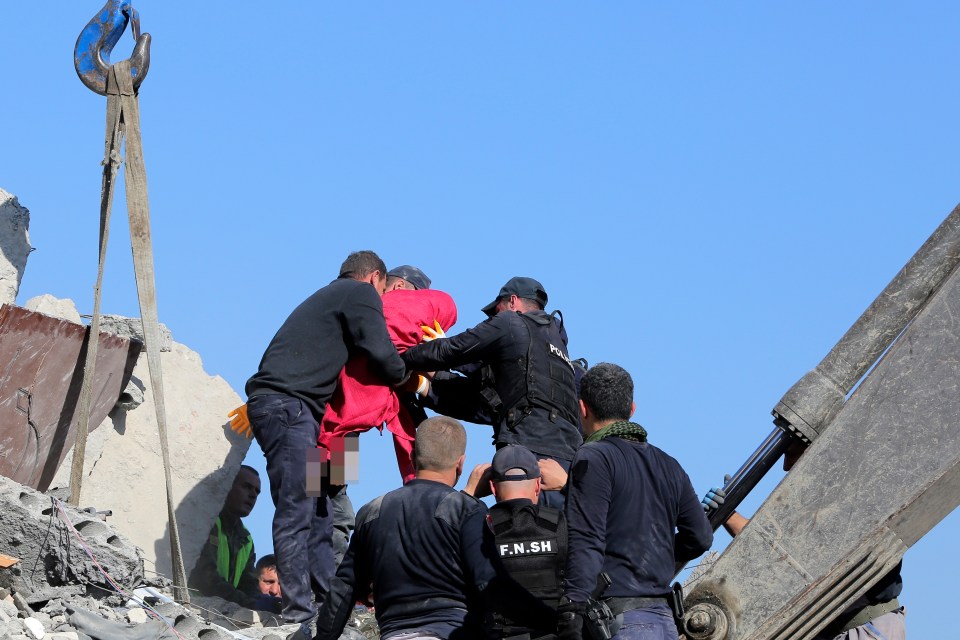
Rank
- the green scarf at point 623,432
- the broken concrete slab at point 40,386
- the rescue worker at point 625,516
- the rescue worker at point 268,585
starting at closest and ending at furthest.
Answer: the rescue worker at point 625,516 < the green scarf at point 623,432 < the broken concrete slab at point 40,386 < the rescue worker at point 268,585

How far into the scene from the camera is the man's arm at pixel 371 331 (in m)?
7.12

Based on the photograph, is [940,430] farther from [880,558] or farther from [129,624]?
[129,624]

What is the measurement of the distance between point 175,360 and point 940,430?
18.2ft

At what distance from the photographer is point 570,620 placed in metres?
4.79

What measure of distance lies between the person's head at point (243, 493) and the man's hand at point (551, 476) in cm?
319

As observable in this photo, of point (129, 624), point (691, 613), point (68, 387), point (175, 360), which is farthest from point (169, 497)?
point (691, 613)

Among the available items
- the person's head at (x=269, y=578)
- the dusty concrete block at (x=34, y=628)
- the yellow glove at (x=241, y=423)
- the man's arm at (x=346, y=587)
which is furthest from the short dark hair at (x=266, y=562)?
the man's arm at (x=346, y=587)

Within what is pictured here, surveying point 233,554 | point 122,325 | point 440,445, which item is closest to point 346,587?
point 440,445

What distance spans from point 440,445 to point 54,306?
4.91 m

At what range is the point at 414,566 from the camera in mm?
4973

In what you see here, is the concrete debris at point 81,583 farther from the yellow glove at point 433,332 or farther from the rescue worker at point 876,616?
the rescue worker at point 876,616

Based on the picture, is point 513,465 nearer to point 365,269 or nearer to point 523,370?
point 523,370

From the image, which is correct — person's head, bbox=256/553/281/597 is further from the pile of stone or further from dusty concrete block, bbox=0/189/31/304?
dusty concrete block, bbox=0/189/31/304

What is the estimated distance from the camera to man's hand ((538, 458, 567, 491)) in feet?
21.4
